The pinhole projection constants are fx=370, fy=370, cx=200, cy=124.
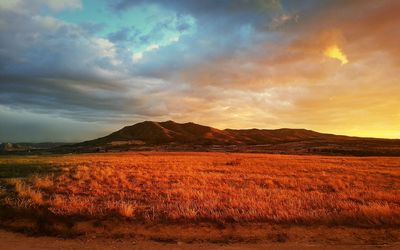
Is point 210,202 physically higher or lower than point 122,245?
higher

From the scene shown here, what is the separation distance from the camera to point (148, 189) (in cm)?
2005

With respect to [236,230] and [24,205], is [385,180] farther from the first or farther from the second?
[24,205]

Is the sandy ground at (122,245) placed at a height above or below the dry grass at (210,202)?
below

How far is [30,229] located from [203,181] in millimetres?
12982

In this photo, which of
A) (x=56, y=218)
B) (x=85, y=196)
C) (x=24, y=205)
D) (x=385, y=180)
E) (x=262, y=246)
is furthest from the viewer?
(x=385, y=180)

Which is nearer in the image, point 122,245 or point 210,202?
point 122,245

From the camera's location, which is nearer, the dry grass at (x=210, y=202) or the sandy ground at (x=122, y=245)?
the sandy ground at (x=122, y=245)

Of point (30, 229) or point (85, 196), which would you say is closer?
point (30, 229)

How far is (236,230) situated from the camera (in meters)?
11.2

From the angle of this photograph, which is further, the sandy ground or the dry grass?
the dry grass

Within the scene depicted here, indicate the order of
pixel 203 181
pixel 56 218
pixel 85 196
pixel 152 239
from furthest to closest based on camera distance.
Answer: pixel 203 181, pixel 85 196, pixel 56 218, pixel 152 239

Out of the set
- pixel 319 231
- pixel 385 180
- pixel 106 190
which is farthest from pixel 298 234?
pixel 385 180

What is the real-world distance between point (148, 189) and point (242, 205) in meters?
7.14

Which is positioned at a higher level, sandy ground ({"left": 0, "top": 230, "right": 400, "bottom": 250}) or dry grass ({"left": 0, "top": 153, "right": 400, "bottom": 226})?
dry grass ({"left": 0, "top": 153, "right": 400, "bottom": 226})
